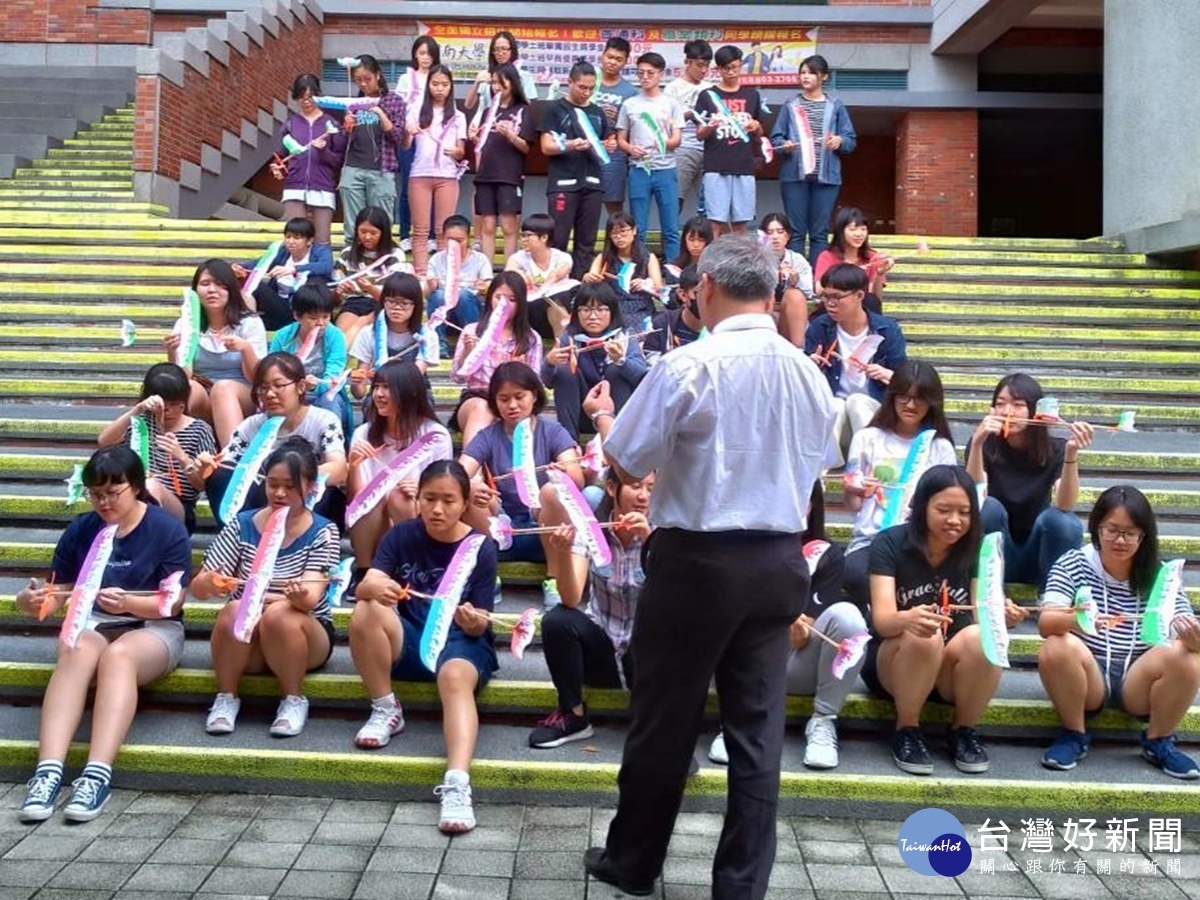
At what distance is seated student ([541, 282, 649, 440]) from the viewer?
608 centimetres

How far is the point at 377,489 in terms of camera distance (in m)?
4.76

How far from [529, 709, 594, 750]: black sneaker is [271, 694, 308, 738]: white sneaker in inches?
33.5

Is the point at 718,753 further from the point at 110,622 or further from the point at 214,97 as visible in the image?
the point at 214,97

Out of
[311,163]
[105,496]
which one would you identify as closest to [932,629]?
[105,496]

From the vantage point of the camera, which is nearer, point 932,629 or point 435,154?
point 932,629

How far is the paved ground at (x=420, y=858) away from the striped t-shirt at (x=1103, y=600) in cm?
63

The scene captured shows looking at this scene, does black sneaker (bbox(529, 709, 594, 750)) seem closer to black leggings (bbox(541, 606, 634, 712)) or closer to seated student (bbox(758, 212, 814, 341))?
black leggings (bbox(541, 606, 634, 712))

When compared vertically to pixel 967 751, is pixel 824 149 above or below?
above

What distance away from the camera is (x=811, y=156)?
346 inches

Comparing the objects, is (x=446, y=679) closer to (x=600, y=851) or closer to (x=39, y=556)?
(x=600, y=851)

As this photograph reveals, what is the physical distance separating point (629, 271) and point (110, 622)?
3.84 meters

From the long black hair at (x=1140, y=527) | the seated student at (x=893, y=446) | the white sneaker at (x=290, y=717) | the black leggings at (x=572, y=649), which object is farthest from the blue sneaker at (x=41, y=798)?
the long black hair at (x=1140, y=527)

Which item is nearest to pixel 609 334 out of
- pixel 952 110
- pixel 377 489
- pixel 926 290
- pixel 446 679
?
pixel 377 489

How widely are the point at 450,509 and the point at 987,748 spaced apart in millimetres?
2170
